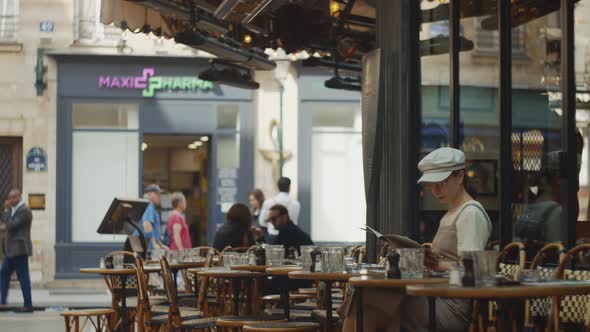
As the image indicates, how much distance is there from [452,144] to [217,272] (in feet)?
8.57

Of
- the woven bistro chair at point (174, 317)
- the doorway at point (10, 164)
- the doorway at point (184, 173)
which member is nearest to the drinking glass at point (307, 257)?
the woven bistro chair at point (174, 317)

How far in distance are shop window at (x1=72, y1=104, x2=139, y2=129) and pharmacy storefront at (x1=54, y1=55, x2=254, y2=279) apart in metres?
0.02

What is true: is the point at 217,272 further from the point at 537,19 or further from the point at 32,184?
the point at 32,184

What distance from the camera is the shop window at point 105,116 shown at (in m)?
23.8

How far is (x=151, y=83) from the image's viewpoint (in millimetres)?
23812

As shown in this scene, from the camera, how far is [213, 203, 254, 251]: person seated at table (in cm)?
1358

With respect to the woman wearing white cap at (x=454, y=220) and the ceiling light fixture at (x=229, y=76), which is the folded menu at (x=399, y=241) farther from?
the ceiling light fixture at (x=229, y=76)

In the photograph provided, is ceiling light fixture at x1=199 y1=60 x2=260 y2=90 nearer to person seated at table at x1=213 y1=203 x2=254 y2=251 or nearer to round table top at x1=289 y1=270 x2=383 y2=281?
person seated at table at x1=213 y1=203 x2=254 y2=251

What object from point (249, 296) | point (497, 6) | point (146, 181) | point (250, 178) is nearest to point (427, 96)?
point (497, 6)

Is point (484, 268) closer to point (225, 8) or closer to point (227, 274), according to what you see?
point (227, 274)

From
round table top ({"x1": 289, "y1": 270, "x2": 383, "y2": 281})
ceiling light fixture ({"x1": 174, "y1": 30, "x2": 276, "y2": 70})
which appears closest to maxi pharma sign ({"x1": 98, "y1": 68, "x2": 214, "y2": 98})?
ceiling light fixture ({"x1": 174, "y1": 30, "x2": 276, "y2": 70})

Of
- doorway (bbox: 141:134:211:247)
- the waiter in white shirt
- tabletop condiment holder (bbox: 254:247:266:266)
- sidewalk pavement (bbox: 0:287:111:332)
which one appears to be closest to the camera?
tabletop condiment holder (bbox: 254:247:266:266)

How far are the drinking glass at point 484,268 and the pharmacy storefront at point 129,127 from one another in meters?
18.2

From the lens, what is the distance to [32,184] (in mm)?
23297
